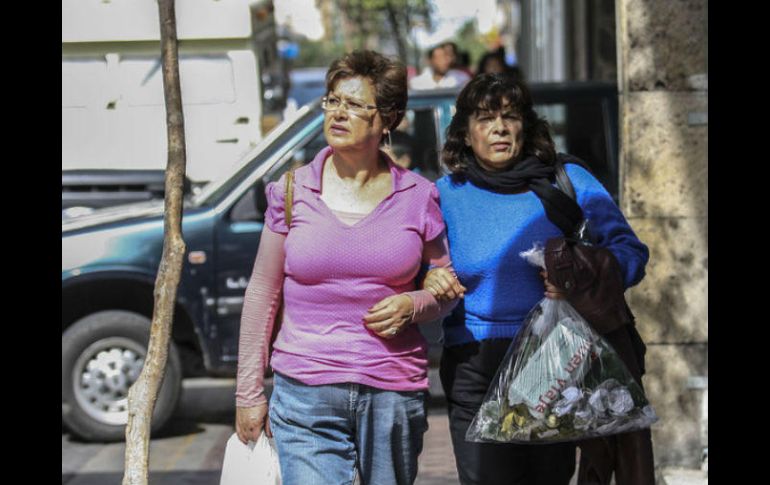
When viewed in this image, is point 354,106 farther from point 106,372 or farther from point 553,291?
point 106,372

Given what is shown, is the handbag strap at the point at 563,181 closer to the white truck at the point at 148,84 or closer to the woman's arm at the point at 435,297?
the woman's arm at the point at 435,297

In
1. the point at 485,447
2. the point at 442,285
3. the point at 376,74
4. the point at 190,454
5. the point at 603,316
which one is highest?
the point at 376,74

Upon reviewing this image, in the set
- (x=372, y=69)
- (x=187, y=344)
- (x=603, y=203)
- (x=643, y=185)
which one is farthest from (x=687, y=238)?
(x=187, y=344)

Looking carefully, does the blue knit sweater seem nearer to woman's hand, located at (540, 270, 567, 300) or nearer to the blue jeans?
woman's hand, located at (540, 270, 567, 300)

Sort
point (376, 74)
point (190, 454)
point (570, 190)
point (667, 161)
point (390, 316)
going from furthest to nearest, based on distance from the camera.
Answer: point (190, 454)
point (667, 161)
point (570, 190)
point (376, 74)
point (390, 316)

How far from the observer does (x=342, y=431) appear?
402 cm

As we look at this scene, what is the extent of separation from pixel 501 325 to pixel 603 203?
0.52 m

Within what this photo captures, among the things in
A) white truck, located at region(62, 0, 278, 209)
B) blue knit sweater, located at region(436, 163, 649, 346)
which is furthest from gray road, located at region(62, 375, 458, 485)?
blue knit sweater, located at region(436, 163, 649, 346)

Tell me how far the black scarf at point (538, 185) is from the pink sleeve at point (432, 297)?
289 mm

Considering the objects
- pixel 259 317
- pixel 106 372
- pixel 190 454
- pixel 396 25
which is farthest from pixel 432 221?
pixel 396 25

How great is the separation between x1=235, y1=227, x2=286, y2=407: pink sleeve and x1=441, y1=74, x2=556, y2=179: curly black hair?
2.39 feet

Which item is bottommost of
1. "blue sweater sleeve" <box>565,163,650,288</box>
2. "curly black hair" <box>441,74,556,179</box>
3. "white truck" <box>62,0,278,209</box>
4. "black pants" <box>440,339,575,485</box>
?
"black pants" <box>440,339,575,485</box>

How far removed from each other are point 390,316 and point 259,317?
425mm

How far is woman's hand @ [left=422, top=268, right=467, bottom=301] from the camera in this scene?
4.03 meters
